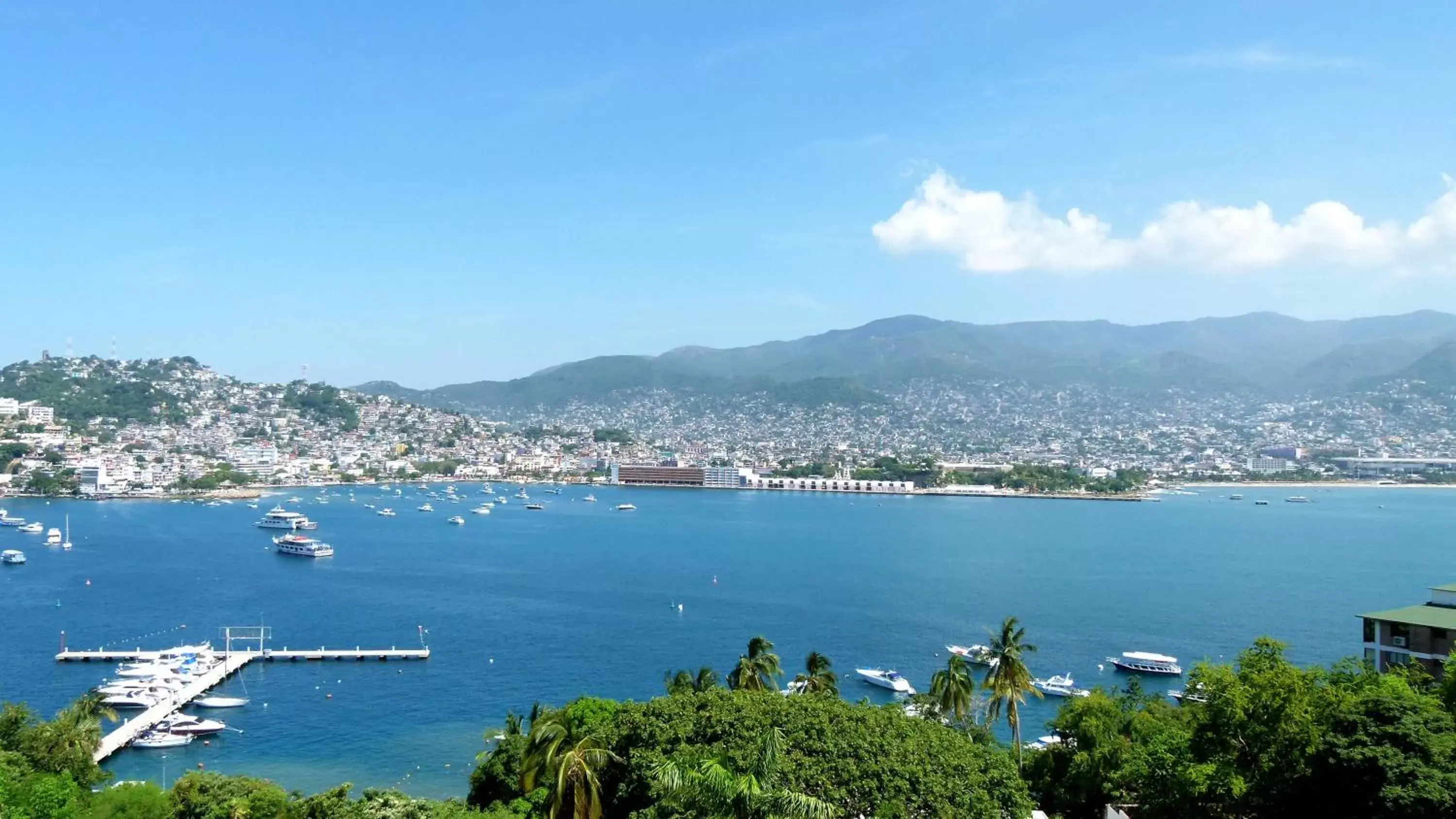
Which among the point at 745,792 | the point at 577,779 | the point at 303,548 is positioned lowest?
the point at 303,548

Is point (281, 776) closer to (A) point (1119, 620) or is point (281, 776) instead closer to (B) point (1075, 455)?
(A) point (1119, 620)

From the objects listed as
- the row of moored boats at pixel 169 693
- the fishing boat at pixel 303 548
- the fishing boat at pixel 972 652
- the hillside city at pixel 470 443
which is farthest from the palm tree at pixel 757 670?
the hillside city at pixel 470 443

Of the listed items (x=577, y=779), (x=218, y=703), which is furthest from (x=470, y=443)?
(x=577, y=779)

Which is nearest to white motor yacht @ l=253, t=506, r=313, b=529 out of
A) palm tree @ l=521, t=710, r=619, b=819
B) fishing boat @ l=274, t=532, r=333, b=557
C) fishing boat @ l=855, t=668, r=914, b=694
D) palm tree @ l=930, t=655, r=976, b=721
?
fishing boat @ l=274, t=532, r=333, b=557

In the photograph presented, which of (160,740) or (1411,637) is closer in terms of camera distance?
(1411,637)

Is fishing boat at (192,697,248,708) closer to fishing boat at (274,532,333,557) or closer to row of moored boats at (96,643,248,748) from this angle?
row of moored boats at (96,643,248,748)

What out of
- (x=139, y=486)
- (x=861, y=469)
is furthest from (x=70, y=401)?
(x=861, y=469)

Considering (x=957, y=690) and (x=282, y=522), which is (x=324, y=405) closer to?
(x=282, y=522)
